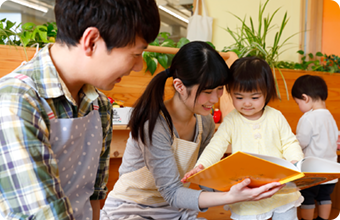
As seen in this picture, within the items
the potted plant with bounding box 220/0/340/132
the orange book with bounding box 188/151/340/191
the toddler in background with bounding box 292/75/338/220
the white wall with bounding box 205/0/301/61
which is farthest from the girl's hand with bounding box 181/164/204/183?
the white wall with bounding box 205/0/301/61

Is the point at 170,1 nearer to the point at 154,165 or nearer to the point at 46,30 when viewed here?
the point at 46,30

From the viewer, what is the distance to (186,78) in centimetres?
114

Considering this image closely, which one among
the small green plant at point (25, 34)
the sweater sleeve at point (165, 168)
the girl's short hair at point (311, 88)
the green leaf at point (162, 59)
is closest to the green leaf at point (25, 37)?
the small green plant at point (25, 34)

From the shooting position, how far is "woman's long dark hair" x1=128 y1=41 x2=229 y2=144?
3.64 ft

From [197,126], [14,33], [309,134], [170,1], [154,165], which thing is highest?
[170,1]

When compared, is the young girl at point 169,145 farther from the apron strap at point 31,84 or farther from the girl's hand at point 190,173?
the apron strap at point 31,84

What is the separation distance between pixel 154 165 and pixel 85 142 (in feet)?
1.38

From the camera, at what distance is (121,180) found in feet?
4.08

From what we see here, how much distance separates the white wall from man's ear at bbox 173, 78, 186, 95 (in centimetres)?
203

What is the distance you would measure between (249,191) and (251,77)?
484 mm

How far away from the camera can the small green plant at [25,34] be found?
1641mm

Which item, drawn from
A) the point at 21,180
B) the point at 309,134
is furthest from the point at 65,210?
the point at 309,134

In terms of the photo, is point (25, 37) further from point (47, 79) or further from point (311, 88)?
point (311, 88)

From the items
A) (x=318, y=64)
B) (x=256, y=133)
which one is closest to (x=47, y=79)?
(x=256, y=133)
